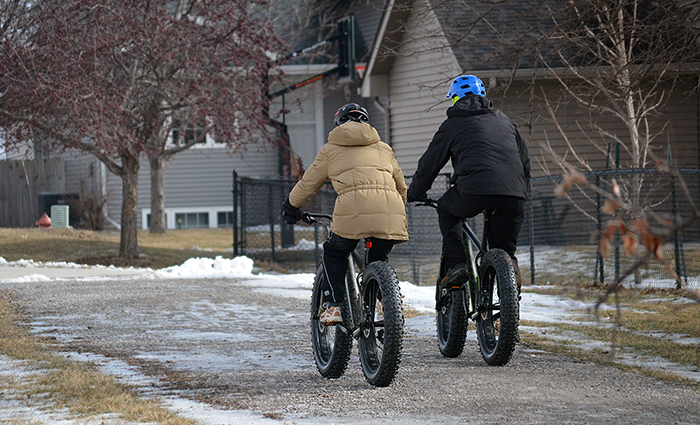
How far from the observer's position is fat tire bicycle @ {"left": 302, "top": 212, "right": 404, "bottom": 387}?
5.54 metres

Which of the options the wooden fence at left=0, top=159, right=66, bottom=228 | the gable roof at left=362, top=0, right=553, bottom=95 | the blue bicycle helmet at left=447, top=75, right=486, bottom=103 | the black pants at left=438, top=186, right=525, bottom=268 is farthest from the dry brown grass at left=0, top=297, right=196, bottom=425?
the wooden fence at left=0, top=159, right=66, bottom=228

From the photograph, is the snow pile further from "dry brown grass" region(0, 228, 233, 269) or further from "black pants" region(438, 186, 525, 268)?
"black pants" region(438, 186, 525, 268)

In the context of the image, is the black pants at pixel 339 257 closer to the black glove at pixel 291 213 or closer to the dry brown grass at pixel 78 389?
the black glove at pixel 291 213

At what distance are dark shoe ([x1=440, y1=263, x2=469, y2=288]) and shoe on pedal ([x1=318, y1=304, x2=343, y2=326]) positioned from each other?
106 cm

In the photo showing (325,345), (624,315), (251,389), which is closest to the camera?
(251,389)

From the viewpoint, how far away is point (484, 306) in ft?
21.3

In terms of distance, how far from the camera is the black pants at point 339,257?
594cm

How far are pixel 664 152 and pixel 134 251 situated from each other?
11.2m

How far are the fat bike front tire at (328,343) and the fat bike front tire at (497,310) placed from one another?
108cm

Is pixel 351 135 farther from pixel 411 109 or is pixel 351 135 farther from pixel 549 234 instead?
pixel 411 109

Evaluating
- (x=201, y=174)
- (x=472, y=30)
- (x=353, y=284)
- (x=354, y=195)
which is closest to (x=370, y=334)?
(x=353, y=284)

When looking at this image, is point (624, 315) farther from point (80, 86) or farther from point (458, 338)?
point (80, 86)

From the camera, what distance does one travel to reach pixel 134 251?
1859cm

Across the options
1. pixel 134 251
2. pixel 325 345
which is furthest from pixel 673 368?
pixel 134 251
